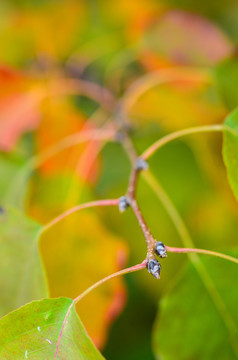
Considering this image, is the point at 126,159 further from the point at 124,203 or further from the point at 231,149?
the point at 231,149

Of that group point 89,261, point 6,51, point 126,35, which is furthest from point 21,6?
point 89,261

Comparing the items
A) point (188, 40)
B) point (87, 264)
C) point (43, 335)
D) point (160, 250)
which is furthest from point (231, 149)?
point (188, 40)

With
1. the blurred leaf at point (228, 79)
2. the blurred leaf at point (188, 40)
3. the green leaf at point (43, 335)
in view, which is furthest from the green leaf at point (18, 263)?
the blurred leaf at point (188, 40)

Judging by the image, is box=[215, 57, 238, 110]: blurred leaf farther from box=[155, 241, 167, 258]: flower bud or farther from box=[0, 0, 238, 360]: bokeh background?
box=[155, 241, 167, 258]: flower bud

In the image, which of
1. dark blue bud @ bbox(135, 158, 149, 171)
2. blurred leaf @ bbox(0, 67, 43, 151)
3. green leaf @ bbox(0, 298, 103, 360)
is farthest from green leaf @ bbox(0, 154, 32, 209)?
green leaf @ bbox(0, 298, 103, 360)

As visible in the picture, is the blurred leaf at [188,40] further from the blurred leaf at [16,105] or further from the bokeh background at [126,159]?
the blurred leaf at [16,105]

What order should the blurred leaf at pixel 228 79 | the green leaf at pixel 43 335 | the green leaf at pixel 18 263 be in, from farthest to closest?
1. the blurred leaf at pixel 228 79
2. the green leaf at pixel 18 263
3. the green leaf at pixel 43 335
